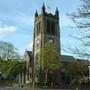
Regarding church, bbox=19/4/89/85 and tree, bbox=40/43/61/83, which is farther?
church, bbox=19/4/89/85

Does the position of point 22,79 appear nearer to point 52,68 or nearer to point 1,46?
point 1,46

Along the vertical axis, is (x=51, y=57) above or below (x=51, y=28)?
below

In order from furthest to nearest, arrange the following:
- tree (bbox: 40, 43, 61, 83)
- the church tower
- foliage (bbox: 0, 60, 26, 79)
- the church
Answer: the church tower < the church < foliage (bbox: 0, 60, 26, 79) < tree (bbox: 40, 43, 61, 83)

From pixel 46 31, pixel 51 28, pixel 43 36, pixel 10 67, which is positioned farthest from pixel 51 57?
pixel 51 28

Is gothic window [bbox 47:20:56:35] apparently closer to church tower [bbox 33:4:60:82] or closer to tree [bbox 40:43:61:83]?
church tower [bbox 33:4:60:82]

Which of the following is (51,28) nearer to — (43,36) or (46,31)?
(46,31)

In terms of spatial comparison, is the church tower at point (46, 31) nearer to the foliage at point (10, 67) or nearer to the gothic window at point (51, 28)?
the gothic window at point (51, 28)

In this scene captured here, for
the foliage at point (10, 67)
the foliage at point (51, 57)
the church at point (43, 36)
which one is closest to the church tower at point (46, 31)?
the church at point (43, 36)

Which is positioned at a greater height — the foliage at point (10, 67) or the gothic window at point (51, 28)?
the gothic window at point (51, 28)

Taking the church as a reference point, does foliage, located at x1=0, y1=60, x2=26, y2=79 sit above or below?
below

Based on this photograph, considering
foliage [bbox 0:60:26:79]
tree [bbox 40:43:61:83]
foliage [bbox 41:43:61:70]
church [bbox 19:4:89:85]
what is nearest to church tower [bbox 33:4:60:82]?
church [bbox 19:4:89:85]

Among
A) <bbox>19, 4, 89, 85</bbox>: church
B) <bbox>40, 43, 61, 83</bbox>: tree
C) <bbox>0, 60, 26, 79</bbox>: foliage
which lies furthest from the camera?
<bbox>19, 4, 89, 85</bbox>: church

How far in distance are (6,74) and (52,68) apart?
63.1 ft

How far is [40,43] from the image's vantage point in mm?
87938
